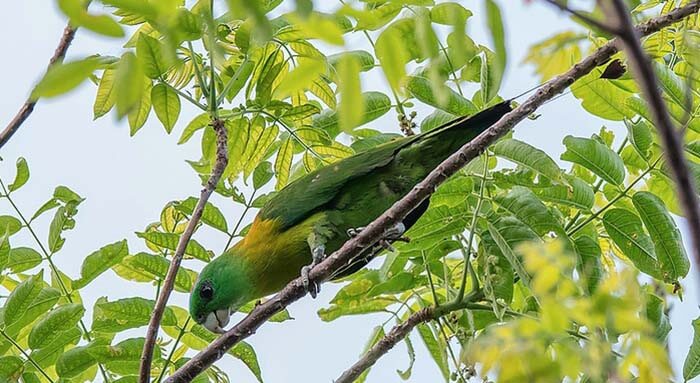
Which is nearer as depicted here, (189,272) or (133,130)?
(133,130)

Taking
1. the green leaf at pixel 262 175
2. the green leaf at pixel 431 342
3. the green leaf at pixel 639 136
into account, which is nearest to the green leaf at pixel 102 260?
the green leaf at pixel 262 175

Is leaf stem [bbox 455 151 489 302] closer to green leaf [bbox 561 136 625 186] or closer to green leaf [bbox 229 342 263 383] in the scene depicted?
green leaf [bbox 561 136 625 186]

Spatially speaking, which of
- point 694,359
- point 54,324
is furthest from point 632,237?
point 54,324

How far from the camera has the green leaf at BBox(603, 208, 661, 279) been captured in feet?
9.00

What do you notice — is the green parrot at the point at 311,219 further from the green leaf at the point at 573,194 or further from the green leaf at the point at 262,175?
the green leaf at the point at 573,194

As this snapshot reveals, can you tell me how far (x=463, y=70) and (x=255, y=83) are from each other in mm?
744

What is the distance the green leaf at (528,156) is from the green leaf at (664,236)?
1.01ft

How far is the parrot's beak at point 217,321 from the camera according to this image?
3379 mm

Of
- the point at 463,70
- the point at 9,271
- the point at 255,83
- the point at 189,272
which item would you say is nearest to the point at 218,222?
the point at 189,272

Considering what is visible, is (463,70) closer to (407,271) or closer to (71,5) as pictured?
(407,271)

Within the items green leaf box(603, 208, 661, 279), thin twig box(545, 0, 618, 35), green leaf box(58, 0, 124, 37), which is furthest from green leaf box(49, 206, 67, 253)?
thin twig box(545, 0, 618, 35)

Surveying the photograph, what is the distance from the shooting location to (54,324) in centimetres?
273

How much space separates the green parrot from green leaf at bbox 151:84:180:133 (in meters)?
0.73

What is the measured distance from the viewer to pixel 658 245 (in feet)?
8.64
